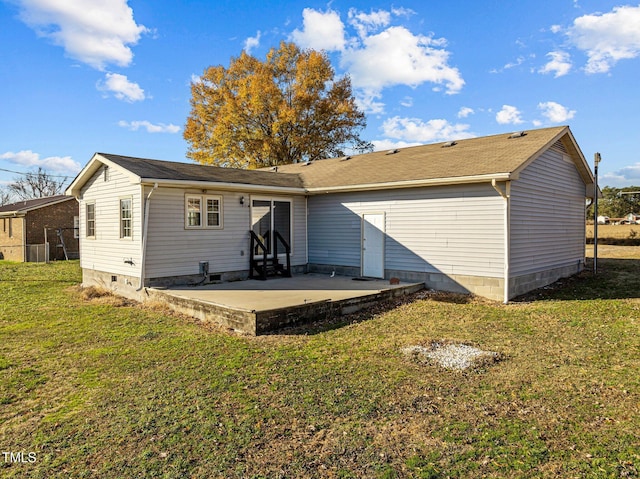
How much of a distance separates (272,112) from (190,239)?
63.0ft

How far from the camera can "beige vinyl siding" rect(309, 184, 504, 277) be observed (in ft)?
30.9

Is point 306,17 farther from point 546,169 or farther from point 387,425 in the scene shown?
point 387,425

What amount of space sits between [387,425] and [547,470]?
1.28 metres

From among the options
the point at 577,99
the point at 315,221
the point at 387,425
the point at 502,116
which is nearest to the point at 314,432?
Answer: the point at 387,425

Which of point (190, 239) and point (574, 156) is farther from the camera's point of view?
point (574, 156)

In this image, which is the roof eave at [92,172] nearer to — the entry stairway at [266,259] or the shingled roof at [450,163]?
the entry stairway at [266,259]

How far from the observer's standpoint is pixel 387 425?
367 centimetres

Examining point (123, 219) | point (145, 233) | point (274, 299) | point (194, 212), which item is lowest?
point (274, 299)

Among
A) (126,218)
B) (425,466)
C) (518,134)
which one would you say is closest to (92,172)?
(126,218)

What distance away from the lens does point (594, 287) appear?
10.8m

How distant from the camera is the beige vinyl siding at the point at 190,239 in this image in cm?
983

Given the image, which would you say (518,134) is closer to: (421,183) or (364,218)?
(421,183)

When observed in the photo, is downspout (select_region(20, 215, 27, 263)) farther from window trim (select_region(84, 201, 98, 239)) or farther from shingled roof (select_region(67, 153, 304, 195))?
window trim (select_region(84, 201, 98, 239))

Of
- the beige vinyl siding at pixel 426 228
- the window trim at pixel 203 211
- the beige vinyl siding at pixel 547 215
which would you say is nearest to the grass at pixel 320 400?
the beige vinyl siding at pixel 426 228
